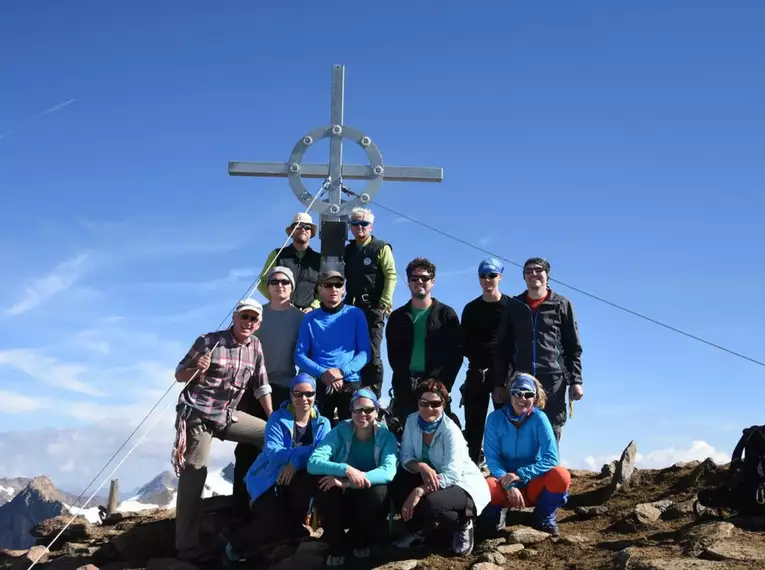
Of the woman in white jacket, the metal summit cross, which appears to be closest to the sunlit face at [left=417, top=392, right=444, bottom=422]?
the woman in white jacket

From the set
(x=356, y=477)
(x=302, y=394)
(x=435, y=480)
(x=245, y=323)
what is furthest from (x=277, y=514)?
(x=245, y=323)

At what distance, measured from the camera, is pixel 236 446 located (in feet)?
24.1

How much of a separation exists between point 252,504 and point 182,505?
89 centimetres

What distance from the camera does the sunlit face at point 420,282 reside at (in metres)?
7.45

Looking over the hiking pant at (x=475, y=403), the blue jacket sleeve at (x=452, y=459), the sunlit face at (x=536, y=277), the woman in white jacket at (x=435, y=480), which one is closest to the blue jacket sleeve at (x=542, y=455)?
the woman in white jacket at (x=435, y=480)

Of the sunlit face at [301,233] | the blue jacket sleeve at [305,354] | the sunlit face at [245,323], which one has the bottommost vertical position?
the blue jacket sleeve at [305,354]

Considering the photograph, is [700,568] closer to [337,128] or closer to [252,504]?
[252,504]

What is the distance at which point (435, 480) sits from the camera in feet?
19.8

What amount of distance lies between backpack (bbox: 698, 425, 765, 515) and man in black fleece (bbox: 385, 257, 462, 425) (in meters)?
2.67

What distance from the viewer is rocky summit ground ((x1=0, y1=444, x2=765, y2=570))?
5.84 m

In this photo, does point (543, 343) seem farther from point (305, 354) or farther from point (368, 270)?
point (305, 354)

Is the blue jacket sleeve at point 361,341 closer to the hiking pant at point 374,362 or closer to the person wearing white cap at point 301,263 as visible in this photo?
the hiking pant at point 374,362

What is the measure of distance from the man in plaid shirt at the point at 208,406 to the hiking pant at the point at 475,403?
2057 mm

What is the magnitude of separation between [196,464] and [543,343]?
11.8 ft
